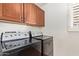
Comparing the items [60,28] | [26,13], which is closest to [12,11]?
[26,13]

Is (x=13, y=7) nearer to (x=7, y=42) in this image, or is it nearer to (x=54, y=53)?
(x=7, y=42)

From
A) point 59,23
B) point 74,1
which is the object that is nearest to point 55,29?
point 59,23

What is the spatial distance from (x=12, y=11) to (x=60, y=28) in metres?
0.49

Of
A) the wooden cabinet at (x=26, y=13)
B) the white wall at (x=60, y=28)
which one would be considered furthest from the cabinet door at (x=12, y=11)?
the white wall at (x=60, y=28)

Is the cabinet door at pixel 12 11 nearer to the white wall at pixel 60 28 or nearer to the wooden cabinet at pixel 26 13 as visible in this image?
the wooden cabinet at pixel 26 13

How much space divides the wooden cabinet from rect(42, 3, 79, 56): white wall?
70 mm

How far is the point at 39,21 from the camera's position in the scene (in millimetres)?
1354

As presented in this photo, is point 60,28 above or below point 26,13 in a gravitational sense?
below

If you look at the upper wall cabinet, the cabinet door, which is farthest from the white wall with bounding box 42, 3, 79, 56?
the cabinet door

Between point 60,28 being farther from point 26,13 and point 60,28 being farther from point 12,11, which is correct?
point 12,11

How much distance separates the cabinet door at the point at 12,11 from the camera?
118 centimetres

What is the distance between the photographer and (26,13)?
1.37 meters

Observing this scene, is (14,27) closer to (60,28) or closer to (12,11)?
(12,11)

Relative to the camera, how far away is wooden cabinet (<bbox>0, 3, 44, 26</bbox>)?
1279mm
